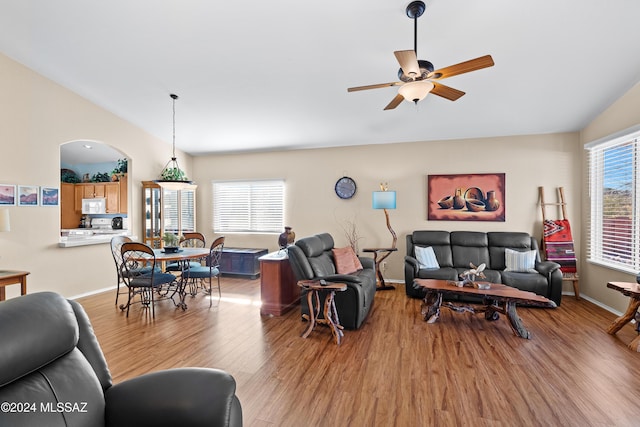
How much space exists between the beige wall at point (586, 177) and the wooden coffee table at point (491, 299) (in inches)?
51.5

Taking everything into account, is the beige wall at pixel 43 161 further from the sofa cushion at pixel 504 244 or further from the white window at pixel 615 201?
the white window at pixel 615 201

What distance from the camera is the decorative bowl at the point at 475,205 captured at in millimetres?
5266

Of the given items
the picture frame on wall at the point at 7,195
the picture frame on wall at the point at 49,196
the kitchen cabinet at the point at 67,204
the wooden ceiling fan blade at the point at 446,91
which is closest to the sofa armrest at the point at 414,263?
the wooden ceiling fan blade at the point at 446,91

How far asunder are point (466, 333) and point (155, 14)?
460 cm

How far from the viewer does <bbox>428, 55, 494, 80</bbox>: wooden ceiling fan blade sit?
218 cm

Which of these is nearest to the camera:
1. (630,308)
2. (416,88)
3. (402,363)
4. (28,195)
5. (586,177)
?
(416,88)

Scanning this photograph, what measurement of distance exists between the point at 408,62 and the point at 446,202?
3626mm

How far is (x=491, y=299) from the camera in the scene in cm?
351

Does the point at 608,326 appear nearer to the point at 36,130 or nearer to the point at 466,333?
the point at 466,333

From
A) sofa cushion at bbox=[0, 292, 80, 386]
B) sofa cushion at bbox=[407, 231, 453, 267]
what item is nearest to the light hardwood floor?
sofa cushion at bbox=[407, 231, 453, 267]

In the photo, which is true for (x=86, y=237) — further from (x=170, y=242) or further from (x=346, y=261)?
(x=346, y=261)

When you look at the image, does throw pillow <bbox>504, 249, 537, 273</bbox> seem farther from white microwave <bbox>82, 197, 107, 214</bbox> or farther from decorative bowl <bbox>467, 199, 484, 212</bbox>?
white microwave <bbox>82, 197, 107, 214</bbox>

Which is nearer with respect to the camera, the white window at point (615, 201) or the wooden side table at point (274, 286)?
the white window at point (615, 201)

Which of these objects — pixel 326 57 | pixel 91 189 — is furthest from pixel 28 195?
pixel 326 57
